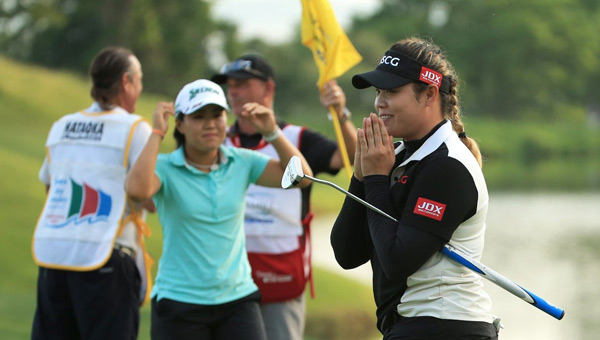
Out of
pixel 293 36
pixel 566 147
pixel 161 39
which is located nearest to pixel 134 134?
pixel 161 39

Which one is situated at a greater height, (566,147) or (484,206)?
(566,147)

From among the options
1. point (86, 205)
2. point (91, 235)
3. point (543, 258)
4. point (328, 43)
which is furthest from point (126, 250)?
point (543, 258)

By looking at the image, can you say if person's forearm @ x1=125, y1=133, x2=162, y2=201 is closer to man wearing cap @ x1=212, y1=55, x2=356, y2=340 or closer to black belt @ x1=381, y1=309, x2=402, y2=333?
man wearing cap @ x1=212, y1=55, x2=356, y2=340

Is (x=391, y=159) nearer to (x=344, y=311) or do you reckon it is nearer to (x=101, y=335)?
(x=101, y=335)

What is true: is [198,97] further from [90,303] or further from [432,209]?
[432,209]

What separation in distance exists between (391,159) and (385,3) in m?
86.2

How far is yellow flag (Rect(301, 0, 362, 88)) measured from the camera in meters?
5.36

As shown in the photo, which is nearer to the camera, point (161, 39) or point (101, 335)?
point (101, 335)

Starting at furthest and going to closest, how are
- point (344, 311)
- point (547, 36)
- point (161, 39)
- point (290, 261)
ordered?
point (547, 36), point (161, 39), point (344, 311), point (290, 261)

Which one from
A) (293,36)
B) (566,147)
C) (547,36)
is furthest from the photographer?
(293,36)

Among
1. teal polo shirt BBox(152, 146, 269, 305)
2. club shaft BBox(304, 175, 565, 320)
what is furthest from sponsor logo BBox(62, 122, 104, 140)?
club shaft BBox(304, 175, 565, 320)

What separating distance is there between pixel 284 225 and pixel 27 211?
34.3ft

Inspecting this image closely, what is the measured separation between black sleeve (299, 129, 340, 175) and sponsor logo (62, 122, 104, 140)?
1323mm

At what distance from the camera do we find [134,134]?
4.82 metres
